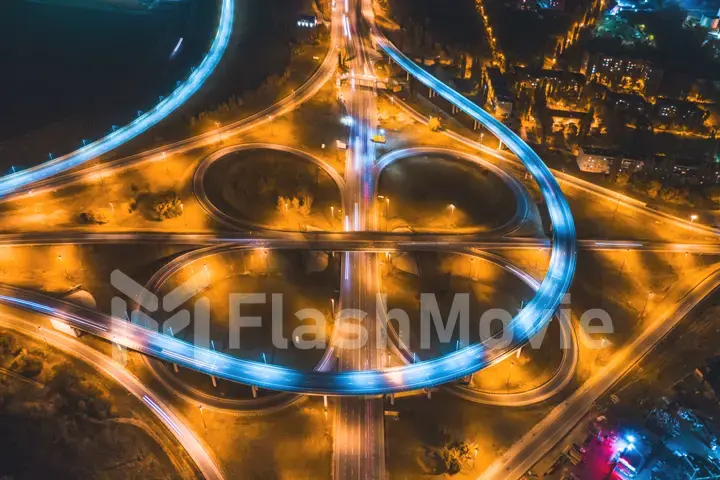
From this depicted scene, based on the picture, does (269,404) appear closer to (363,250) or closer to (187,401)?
(187,401)

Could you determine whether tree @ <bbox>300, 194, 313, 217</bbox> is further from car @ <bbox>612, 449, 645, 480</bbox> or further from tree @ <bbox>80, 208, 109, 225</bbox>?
car @ <bbox>612, 449, 645, 480</bbox>

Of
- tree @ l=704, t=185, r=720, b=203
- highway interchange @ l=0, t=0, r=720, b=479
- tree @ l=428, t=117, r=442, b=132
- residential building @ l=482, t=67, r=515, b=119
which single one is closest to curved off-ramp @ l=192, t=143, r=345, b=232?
highway interchange @ l=0, t=0, r=720, b=479

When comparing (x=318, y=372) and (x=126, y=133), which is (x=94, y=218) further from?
(x=318, y=372)

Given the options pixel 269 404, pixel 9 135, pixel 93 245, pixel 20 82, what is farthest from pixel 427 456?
pixel 20 82

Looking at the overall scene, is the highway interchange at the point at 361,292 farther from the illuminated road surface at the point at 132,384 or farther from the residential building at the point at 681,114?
the residential building at the point at 681,114

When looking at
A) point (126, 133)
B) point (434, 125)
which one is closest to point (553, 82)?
point (434, 125)

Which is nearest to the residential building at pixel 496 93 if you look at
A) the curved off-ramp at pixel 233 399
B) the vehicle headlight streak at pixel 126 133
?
the vehicle headlight streak at pixel 126 133
